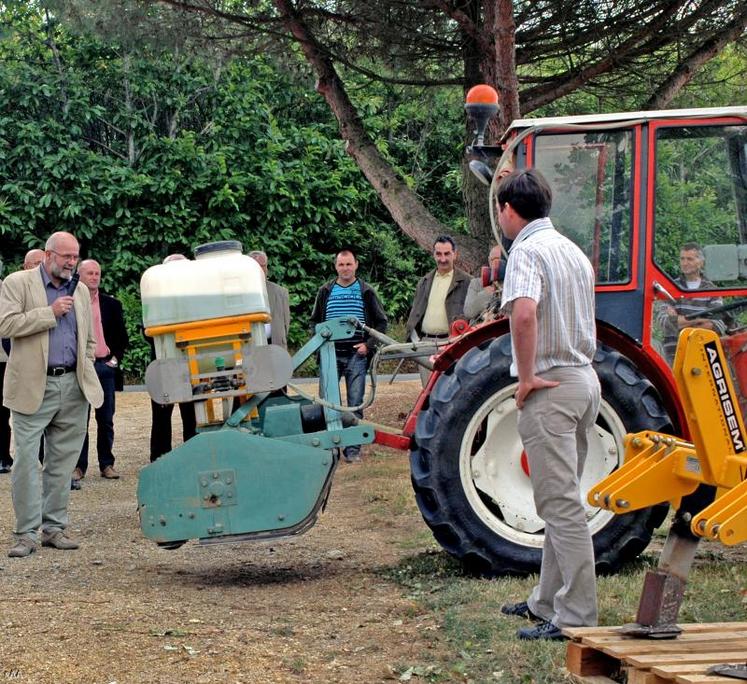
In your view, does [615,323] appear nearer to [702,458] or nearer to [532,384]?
[532,384]

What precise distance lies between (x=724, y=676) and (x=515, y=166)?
3586mm

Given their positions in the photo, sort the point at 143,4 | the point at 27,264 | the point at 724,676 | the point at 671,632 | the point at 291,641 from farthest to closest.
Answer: the point at 143,4, the point at 27,264, the point at 291,641, the point at 671,632, the point at 724,676

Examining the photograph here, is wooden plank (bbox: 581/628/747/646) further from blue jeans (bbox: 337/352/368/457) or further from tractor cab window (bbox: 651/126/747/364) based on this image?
blue jeans (bbox: 337/352/368/457)

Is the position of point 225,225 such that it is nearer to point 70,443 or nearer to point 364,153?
point 364,153

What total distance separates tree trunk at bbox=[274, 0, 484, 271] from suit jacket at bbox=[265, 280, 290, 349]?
7.03ft

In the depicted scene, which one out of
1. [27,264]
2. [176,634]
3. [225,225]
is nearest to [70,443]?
[176,634]

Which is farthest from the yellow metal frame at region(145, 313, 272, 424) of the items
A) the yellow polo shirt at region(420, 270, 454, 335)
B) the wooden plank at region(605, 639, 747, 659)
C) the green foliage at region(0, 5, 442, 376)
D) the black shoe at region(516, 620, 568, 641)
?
the green foliage at region(0, 5, 442, 376)

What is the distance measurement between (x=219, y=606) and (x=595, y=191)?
9.19 ft

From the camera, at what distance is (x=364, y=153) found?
12.9 metres

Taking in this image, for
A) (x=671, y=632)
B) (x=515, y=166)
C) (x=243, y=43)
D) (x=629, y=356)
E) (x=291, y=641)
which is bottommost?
(x=291, y=641)

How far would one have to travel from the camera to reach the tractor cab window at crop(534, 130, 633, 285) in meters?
6.56

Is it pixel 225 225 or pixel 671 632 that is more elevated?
pixel 225 225

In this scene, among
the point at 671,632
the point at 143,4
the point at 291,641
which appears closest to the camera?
the point at 671,632

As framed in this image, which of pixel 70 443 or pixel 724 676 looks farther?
pixel 70 443
